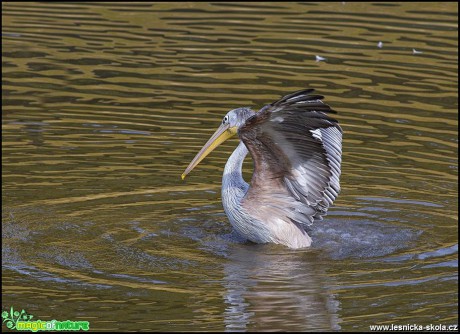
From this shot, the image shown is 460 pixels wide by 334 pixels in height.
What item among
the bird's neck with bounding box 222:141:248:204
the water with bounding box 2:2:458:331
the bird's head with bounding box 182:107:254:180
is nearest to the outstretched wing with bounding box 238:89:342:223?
the bird's neck with bounding box 222:141:248:204

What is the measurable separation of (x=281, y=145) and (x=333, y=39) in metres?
6.77

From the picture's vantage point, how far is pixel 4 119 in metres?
11.2

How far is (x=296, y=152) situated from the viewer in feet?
26.8

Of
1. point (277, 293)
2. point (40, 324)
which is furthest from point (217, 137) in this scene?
point (40, 324)

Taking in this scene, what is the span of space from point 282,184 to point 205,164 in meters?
1.88

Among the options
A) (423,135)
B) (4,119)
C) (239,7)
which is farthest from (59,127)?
(239,7)

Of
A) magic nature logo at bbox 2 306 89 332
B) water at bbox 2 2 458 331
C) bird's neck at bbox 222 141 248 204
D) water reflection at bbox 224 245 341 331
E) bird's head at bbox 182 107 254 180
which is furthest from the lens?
bird's head at bbox 182 107 254 180

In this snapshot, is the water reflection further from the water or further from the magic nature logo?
the magic nature logo

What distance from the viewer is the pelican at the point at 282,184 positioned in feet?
26.5

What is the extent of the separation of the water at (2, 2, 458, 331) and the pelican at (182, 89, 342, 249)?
16cm

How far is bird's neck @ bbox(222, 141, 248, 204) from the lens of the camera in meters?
8.52

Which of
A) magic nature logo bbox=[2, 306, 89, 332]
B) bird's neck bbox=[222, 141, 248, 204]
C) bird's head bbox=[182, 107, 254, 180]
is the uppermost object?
bird's head bbox=[182, 107, 254, 180]

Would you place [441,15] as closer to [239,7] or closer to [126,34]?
[239,7]

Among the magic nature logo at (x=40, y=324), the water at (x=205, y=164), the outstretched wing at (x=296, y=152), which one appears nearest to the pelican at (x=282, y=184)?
the outstretched wing at (x=296, y=152)
